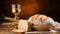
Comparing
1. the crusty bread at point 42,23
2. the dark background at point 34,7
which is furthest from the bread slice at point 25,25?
the dark background at point 34,7

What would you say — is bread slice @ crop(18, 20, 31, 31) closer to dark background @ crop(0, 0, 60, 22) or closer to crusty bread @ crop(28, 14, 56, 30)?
crusty bread @ crop(28, 14, 56, 30)

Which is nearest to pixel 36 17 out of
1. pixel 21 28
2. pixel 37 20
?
pixel 37 20

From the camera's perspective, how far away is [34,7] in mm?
4105

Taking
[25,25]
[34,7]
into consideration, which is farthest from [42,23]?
[34,7]

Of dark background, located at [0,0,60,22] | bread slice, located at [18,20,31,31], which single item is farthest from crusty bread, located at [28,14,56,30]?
dark background, located at [0,0,60,22]

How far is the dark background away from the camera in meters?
4.05

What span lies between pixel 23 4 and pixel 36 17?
110 inches

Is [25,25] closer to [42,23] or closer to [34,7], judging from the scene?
[42,23]

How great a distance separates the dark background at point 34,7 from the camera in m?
4.05

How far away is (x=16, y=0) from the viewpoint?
13.4 ft

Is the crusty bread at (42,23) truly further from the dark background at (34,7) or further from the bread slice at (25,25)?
the dark background at (34,7)

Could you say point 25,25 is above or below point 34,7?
below

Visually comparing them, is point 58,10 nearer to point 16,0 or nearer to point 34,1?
point 34,1

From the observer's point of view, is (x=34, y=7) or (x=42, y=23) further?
(x=34, y=7)
